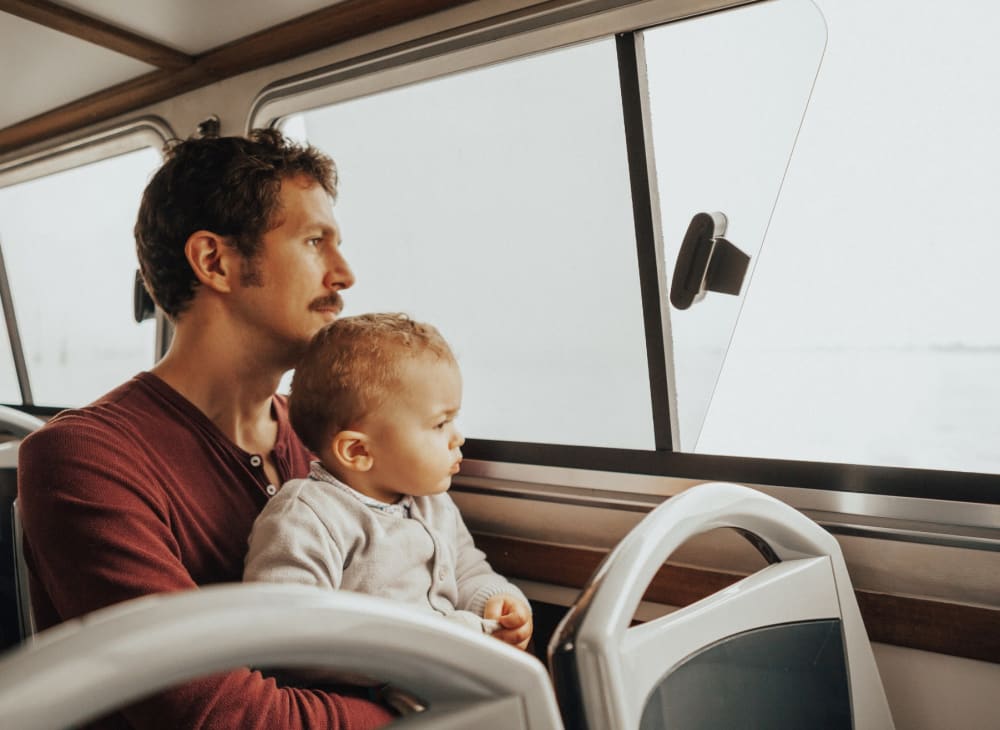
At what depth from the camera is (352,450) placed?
51.4 inches

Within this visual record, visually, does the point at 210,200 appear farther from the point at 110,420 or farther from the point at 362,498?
the point at 362,498

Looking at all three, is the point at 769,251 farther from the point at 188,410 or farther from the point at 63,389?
the point at 63,389

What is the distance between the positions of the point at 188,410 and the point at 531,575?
880 millimetres

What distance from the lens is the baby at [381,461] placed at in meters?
1.23

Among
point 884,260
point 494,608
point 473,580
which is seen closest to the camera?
point 494,608

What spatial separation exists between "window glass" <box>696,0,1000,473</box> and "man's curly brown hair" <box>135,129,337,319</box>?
1046mm

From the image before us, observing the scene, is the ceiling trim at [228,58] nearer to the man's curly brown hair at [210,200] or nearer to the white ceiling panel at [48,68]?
the white ceiling panel at [48,68]

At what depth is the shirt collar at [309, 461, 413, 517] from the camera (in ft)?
4.24

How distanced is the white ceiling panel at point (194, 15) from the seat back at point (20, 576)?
125 cm

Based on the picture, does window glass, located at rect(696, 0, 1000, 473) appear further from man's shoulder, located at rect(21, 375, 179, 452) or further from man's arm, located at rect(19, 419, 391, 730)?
man's shoulder, located at rect(21, 375, 179, 452)

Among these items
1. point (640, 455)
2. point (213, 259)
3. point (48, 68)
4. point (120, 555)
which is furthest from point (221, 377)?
point (48, 68)

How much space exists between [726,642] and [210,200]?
3.98ft

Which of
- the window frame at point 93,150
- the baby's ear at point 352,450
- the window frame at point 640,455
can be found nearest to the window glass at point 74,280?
the window frame at point 93,150

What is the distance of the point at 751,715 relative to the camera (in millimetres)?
933
